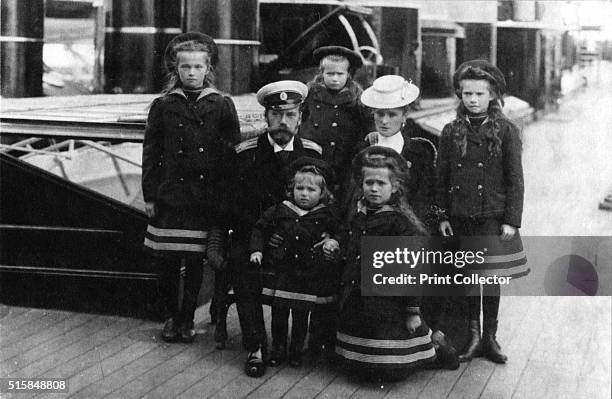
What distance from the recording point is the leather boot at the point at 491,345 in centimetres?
338

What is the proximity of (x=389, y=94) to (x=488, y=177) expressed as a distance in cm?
53

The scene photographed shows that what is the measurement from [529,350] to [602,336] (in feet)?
1.15

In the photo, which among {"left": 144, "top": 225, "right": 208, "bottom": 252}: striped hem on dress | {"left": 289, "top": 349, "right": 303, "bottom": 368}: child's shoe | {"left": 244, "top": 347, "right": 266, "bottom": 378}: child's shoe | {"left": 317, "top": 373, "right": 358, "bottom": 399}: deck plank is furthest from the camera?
{"left": 144, "top": 225, "right": 208, "bottom": 252}: striped hem on dress

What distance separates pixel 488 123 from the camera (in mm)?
3328

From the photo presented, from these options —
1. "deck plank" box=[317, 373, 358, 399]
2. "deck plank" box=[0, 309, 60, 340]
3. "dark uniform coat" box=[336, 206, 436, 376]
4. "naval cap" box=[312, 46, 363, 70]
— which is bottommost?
"deck plank" box=[317, 373, 358, 399]

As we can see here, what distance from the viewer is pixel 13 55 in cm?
616

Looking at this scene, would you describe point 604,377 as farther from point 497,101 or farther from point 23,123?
point 23,123

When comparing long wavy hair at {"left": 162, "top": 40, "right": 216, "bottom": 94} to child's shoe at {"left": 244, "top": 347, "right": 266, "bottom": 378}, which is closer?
child's shoe at {"left": 244, "top": 347, "right": 266, "bottom": 378}

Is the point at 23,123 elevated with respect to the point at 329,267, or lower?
elevated

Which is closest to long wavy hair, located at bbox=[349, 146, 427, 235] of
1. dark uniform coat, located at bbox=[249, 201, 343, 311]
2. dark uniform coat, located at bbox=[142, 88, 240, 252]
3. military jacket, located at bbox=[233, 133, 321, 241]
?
dark uniform coat, located at bbox=[249, 201, 343, 311]

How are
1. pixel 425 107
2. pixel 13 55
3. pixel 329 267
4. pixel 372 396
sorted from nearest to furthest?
pixel 372 396, pixel 329 267, pixel 13 55, pixel 425 107

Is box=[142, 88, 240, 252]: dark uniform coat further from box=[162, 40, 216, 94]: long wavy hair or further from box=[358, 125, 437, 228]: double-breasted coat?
box=[358, 125, 437, 228]: double-breasted coat

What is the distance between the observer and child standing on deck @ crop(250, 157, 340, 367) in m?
3.28

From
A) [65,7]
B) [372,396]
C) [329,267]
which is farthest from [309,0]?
[372,396]
